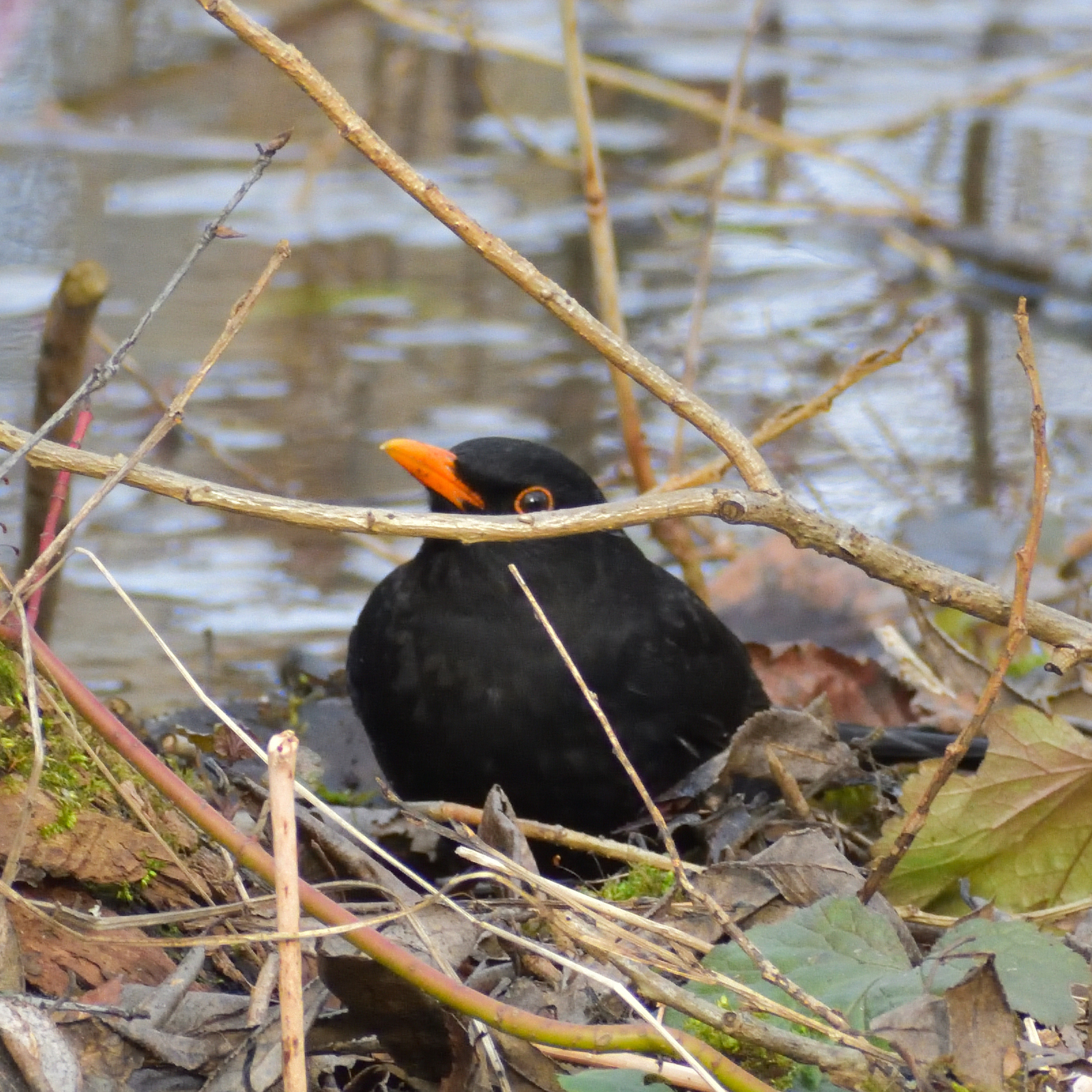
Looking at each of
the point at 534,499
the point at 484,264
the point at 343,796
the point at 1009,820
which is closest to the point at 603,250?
the point at 534,499

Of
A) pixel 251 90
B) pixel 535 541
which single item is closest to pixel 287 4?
pixel 251 90

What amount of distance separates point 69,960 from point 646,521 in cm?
101

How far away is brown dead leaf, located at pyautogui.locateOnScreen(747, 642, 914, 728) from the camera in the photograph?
4.43 m

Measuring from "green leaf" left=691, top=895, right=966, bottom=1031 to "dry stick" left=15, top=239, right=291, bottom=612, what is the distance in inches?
39.5

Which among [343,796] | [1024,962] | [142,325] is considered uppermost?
[142,325]

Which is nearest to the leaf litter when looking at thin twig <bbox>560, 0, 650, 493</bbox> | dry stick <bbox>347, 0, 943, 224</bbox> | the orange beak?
the orange beak

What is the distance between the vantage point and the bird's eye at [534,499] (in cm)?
372

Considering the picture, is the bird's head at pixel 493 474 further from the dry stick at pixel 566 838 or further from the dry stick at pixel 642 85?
the dry stick at pixel 642 85

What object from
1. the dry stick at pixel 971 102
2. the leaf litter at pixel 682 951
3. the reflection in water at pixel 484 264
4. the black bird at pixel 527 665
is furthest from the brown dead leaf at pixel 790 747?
the dry stick at pixel 971 102

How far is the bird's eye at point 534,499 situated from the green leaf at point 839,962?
148 cm

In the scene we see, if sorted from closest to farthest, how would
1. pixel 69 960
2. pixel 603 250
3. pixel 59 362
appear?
pixel 69 960
pixel 59 362
pixel 603 250

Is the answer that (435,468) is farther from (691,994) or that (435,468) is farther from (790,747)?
(691,994)

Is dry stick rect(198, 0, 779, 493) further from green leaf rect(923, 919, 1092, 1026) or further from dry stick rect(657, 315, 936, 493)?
dry stick rect(657, 315, 936, 493)

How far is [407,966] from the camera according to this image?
6.65 feet
